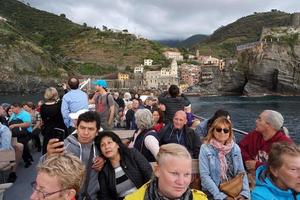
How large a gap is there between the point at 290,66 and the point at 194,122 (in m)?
92.4

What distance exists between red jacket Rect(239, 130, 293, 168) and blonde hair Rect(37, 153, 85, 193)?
2.52 meters

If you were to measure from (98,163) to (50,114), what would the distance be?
2.61 metres

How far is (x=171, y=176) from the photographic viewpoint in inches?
87.6

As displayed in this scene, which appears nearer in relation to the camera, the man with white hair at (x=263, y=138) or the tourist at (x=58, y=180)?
the tourist at (x=58, y=180)

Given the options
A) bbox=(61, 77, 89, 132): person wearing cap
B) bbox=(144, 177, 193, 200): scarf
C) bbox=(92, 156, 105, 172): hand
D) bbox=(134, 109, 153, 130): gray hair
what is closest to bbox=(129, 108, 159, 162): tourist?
bbox=(134, 109, 153, 130): gray hair

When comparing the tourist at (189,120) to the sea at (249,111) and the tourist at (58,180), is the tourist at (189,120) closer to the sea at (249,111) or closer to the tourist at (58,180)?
the tourist at (58,180)

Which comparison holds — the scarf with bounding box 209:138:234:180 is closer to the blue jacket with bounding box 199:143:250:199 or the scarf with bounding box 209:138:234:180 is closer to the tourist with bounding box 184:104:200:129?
the blue jacket with bounding box 199:143:250:199

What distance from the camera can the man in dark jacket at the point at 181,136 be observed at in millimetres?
4414

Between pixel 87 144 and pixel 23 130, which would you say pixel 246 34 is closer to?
pixel 23 130

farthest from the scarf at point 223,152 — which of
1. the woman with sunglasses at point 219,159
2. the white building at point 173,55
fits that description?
the white building at point 173,55

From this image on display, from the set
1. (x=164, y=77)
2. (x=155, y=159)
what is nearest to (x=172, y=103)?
(x=155, y=159)

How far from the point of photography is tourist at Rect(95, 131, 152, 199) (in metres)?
3.18

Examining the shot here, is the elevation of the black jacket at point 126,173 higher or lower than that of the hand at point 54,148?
lower

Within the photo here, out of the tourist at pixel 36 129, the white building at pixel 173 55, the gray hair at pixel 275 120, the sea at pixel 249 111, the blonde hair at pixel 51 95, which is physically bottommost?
the sea at pixel 249 111
